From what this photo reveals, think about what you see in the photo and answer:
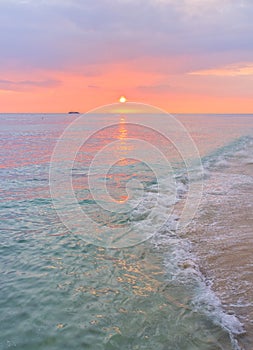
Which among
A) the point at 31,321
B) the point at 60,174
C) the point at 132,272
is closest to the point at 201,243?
the point at 132,272

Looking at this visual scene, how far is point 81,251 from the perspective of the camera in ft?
27.7

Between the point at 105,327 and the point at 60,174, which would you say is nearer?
the point at 105,327

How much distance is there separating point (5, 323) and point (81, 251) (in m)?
3.16

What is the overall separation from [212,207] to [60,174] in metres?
11.5

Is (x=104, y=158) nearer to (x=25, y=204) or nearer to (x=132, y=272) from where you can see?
(x=25, y=204)

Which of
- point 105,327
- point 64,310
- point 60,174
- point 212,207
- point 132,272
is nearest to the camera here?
point 105,327

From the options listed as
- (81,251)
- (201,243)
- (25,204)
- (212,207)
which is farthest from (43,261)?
(212,207)

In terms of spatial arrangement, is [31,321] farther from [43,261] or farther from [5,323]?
[43,261]

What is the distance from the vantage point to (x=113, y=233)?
32.1 ft

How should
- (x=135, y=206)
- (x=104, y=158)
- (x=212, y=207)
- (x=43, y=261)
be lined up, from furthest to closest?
(x=104, y=158)
(x=135, y=206)
(x=212, y=207)
(x=43, y=261)

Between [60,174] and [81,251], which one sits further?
[60,174]

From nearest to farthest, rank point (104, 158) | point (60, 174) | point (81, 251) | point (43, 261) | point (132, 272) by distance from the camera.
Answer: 1. point (132, 272)
2. point (43, 261)
3. point (81, 251)
4. point (60, 174)
5. point (104, 158)

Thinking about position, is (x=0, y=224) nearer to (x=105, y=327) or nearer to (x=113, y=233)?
(x=113, y=233)

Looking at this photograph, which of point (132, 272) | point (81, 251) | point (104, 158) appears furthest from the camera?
point (104, 158)
